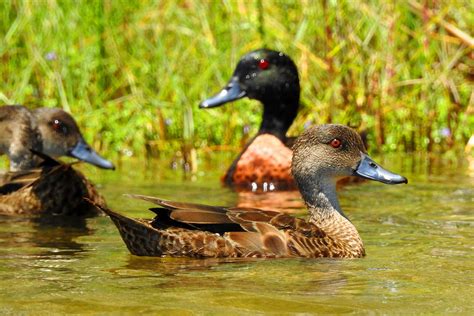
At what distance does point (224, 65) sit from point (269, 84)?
924 mm

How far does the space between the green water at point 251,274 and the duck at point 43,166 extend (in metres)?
0.17

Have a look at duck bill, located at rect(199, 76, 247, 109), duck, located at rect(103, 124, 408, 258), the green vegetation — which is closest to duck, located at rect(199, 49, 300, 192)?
duck bill, located at rect(199, 76, 247, 109)

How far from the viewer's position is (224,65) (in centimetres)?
1089

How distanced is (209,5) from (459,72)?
2236mm

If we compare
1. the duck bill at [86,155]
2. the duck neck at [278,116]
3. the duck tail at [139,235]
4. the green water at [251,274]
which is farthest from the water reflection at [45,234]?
the duck neck at [278,116]

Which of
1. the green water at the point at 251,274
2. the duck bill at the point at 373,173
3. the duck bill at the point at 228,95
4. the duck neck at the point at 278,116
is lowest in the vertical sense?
the green water at the point at 251,274

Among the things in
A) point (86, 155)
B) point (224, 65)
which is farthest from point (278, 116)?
point (86, 155)

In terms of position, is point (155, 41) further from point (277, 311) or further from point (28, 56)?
point (277, 311)

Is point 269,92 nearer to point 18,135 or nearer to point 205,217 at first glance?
point 18,135

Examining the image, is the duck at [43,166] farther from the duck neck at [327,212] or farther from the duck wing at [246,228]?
the duck neck at [327,212]

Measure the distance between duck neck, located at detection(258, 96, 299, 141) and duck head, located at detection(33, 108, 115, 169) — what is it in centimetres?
154

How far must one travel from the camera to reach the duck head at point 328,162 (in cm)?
673

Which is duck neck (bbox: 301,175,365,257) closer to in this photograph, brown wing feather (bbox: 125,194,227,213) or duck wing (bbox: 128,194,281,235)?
duck wing (bbox: 128,194,281,235)

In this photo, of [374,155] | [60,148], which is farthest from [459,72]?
[60,148]
